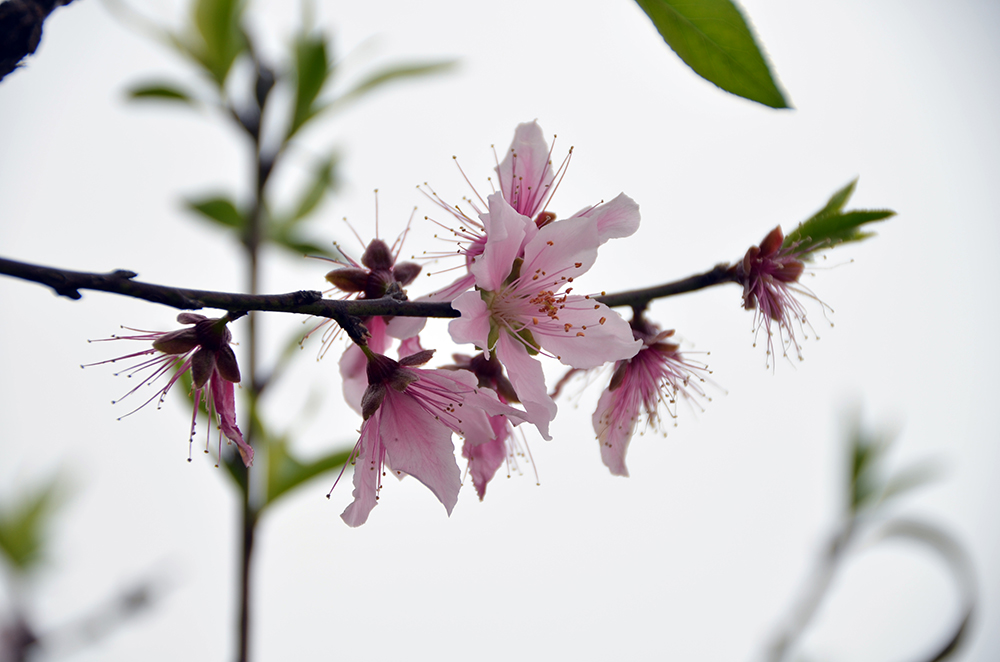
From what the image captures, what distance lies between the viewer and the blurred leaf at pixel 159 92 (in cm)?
119

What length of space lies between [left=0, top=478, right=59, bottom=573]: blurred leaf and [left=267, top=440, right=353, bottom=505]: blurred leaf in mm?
1587

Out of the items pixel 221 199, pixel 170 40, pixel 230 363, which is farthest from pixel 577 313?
pixel 170 40

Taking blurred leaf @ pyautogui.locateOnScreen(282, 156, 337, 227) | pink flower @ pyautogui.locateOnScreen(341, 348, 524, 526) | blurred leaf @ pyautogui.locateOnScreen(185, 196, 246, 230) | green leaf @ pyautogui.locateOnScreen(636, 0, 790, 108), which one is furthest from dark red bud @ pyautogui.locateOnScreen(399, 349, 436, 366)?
blurred leaf @ pyautogui.locateOnScreen(282, 156, 337, 227)

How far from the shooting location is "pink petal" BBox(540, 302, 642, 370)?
63 cm

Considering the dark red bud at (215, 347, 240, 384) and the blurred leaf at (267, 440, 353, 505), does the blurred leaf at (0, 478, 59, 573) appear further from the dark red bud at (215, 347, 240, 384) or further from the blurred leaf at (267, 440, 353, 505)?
the dark red bud at (215, 347, 240, 384)

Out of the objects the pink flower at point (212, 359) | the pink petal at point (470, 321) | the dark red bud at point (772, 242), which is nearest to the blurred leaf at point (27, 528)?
the pink flower at point (212, 359)

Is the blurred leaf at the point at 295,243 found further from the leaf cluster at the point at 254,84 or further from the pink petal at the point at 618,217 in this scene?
the pink petal at the point at 618,217

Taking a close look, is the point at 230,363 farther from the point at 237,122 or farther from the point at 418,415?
the point at 237,122

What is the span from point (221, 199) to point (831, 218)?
110 centimetres

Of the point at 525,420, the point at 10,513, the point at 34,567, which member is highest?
the point at 525,420

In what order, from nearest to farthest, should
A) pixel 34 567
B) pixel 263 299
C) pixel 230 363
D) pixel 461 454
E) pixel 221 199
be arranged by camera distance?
pixel 263 299 → pixel 230 363 → pixel 461 454 → pixel 221 199 → pixel 34 567

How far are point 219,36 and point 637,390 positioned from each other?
3.77ft

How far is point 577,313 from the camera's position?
0.65 meters

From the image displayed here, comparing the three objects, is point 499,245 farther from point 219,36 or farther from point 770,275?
point 219,36
